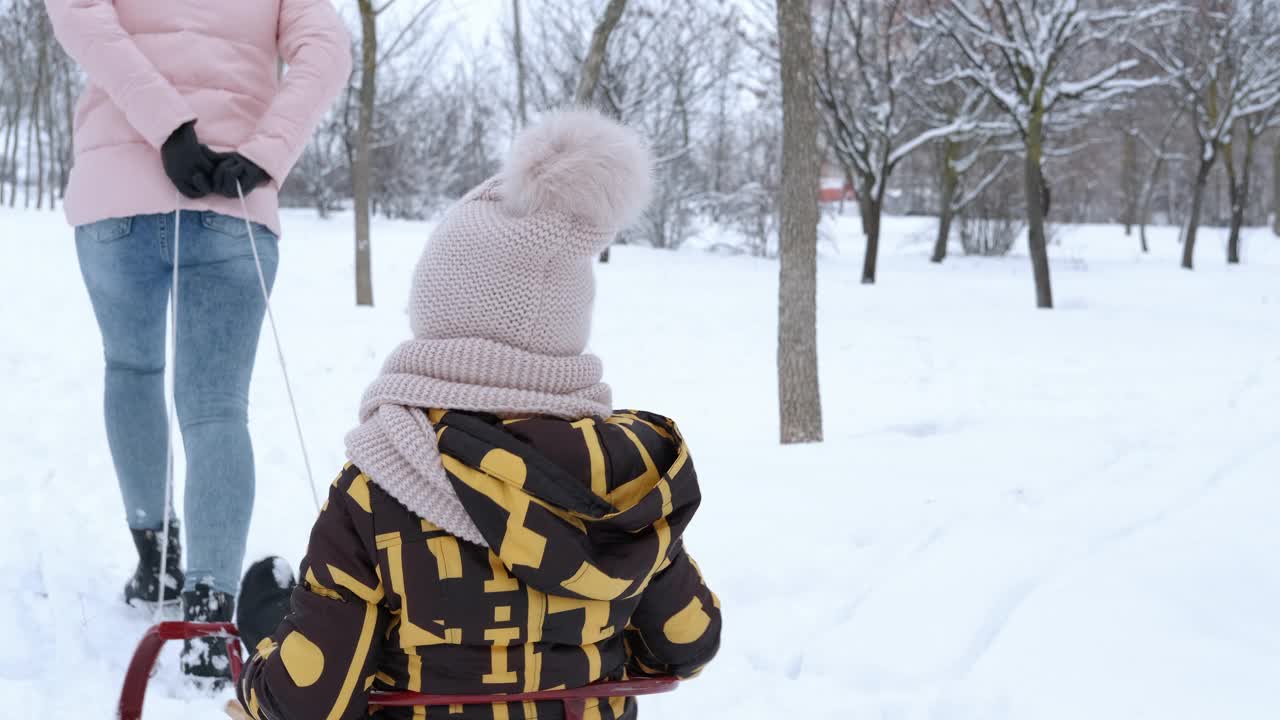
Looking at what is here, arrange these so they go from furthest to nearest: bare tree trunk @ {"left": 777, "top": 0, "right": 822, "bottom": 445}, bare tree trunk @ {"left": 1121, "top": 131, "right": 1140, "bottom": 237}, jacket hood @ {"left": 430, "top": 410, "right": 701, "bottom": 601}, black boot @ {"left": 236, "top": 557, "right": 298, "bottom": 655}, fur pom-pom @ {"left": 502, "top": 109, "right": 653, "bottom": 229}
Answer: bare tree trunk @ {"left": 1121, "top": 131, "right": 1140, "bottom": 237}, bare tree trunk @ {"left": 777, "top": 0, "right": 822, "bottom": 445}, black boot @ {"left": 236, "top": 557, "right": 298, "bottom": 655}, fur pom-pom @ {"left": 502, "top": 109, "right": 653, "bottom": 229}, jacket hood @ {"left": 430, "top": 410, "right": 701, "bottom": 601}

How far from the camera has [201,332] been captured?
2232mm

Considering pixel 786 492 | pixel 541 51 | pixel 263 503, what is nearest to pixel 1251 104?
pixel 541 51

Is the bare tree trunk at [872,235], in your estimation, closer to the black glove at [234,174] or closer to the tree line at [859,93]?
the tree line at [859,93]

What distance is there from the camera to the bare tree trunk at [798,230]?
15.6 ft

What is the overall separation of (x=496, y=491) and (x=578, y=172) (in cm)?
44

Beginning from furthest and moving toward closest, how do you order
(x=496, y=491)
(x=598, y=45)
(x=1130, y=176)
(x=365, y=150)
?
(x=1130, y=176)
(x=365, y=150)
(x=598, y=45)
(x=496, y=491)

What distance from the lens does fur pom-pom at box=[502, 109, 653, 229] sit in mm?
1310

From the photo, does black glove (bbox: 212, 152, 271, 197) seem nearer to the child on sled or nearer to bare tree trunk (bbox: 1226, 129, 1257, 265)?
the child on sled

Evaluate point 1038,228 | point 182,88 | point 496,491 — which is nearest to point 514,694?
point 496,491

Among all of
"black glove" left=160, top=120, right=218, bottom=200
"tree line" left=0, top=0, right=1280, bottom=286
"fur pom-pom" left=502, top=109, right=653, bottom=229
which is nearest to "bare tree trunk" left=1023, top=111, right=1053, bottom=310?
"tree line" left=0, top=0, right=1280, bottom=286

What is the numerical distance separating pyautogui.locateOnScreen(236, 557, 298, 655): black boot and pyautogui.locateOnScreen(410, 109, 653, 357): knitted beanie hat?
1.47 ft

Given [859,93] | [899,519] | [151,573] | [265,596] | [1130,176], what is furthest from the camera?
[1130,176]

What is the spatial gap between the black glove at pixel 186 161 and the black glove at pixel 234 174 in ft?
0.09

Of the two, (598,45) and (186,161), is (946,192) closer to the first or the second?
(598,45)
